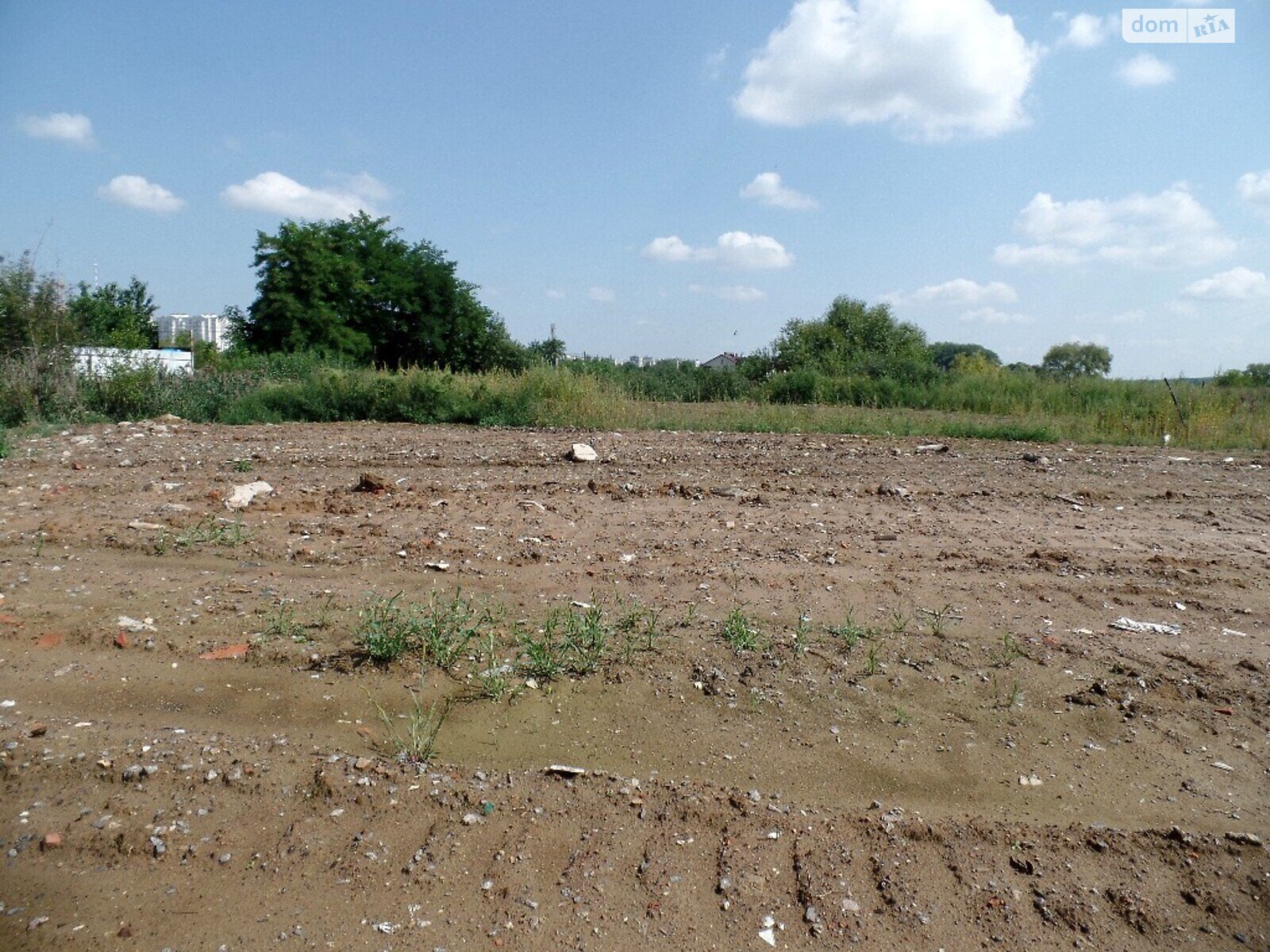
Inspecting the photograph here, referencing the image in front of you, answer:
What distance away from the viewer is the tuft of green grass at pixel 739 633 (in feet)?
10.6

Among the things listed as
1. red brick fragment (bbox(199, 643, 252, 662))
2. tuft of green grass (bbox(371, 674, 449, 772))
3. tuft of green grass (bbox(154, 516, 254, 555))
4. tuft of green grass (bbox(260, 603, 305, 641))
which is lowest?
tuft of green grass (bbox(371, 674, 449, 772))

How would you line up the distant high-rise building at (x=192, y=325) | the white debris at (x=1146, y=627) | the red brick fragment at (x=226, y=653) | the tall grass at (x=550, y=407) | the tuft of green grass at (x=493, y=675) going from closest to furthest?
the tuft of green grass at (x=493, y=675) → the red brick fragment at (x=226, y=653) → the white debris at (x=1146, y=627) → the tall grass at (x=550, y=407) → the distant high-rise building at (x=192, y=325)

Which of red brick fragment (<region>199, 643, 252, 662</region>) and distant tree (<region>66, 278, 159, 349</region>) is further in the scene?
distant tree (<region>66, 278, 159, 349</region>)

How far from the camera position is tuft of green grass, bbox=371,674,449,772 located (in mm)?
2578

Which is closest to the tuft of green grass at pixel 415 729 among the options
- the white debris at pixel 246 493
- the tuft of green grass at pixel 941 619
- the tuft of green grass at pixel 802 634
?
the tuft of green grass at pixel 802 634

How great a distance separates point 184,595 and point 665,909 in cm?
266

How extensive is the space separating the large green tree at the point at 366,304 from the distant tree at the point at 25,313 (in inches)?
503

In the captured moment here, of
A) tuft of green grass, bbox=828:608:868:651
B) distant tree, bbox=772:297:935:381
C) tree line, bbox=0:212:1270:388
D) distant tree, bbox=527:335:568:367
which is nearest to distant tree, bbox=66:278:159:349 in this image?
tree line, bbox=0:212:1270:388

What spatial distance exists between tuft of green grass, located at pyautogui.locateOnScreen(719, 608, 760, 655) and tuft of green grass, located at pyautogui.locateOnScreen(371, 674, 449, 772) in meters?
1.08

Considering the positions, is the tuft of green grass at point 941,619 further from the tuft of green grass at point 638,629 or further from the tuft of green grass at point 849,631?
the tuft of green grass at point 638,629

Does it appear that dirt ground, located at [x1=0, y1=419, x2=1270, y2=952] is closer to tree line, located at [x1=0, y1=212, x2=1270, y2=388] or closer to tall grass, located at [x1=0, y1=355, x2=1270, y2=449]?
tall grass, located at [x1=0, y1=355, x2=1270, y2=449]

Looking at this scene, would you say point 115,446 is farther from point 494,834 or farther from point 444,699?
point 494,834

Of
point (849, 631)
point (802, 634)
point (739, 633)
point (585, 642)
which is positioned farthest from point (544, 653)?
point (849, 631)

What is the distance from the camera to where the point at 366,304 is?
26.8 meters
